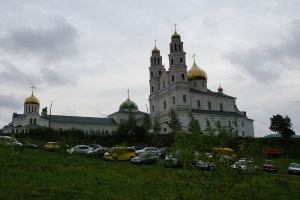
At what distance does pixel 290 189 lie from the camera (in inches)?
795

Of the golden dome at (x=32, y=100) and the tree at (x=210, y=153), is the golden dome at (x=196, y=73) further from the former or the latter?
the tree at (x=210, y=153)

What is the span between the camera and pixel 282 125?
6225 cm

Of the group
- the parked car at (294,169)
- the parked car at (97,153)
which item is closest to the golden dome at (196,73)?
the parked car at (97,153)

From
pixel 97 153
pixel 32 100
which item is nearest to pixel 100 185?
pixel 97 153

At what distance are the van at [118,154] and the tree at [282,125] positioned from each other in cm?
3901

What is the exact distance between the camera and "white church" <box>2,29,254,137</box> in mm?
68688

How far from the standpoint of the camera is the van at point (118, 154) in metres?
30.2

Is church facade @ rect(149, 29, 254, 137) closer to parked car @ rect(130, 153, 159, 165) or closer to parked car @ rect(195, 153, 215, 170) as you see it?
parked car @ rect(130, 153, 159, 165)

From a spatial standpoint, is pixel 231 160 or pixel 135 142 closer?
pixel 231 160

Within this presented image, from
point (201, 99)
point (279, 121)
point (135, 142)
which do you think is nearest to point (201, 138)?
point (135, 142)

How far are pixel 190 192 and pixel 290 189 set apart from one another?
23.2 feet

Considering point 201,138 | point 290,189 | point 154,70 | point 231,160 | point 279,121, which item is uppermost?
point 154,70

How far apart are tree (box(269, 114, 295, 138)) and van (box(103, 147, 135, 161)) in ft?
128

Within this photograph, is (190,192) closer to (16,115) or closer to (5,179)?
(5,179)
